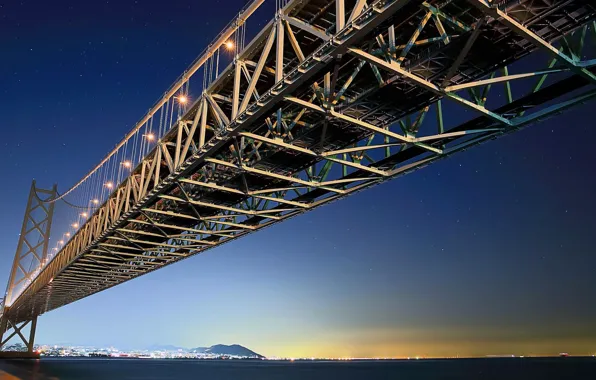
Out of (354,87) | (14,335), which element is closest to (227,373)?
(14,335)

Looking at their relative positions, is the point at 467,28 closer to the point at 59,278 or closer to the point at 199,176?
the point at 199,176

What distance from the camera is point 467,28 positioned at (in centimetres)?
1045

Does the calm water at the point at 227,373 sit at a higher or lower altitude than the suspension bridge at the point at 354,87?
lower

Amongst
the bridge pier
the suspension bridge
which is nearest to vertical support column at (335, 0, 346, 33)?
the suspension bridge

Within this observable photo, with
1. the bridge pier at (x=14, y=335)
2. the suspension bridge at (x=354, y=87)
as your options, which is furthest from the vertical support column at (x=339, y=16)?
the bridge pier at (x=14, y=335)

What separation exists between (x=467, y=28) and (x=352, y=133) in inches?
223

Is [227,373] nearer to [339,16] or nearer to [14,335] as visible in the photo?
[14,335]

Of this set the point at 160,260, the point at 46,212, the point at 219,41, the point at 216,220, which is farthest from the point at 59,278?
the point at 46,212

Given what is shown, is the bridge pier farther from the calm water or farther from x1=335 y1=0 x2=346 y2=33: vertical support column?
x1=335 y1=0 x2=346 y2=33: vertical support column

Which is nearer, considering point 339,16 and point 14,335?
point 339,16

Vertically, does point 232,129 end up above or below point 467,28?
below

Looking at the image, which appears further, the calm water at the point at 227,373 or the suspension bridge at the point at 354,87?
the calm water at the point at 227,373

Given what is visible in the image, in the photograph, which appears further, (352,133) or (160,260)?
(160,260)

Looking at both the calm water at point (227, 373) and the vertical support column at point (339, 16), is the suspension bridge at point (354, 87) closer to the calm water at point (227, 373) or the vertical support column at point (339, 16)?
the vertical support column at point (339, 16)
